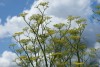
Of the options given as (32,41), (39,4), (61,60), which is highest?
(39,4)

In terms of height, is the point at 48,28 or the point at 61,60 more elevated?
the point at 48,28

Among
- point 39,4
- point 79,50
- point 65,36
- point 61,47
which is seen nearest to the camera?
point 39,4

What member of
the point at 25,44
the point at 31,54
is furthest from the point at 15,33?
the point at 31,54

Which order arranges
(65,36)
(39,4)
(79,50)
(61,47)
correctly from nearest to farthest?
1. (39,4)
2. (61,47)
3. (65,36)
4. (79,50)

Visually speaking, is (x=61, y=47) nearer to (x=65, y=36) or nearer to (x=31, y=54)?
(x=65, y=36)

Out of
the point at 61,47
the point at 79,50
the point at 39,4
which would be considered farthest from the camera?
the point at 79,50

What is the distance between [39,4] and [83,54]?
1143 centimetres

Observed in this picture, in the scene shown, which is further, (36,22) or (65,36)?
(65,36)

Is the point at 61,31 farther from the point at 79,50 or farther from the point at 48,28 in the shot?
the point at 79,50

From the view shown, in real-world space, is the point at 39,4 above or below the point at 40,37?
above

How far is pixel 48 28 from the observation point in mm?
38969

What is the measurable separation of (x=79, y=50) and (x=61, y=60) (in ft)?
13.9

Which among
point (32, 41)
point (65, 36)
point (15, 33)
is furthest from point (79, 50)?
point (15, 33)

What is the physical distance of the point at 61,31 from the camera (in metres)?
40.2
